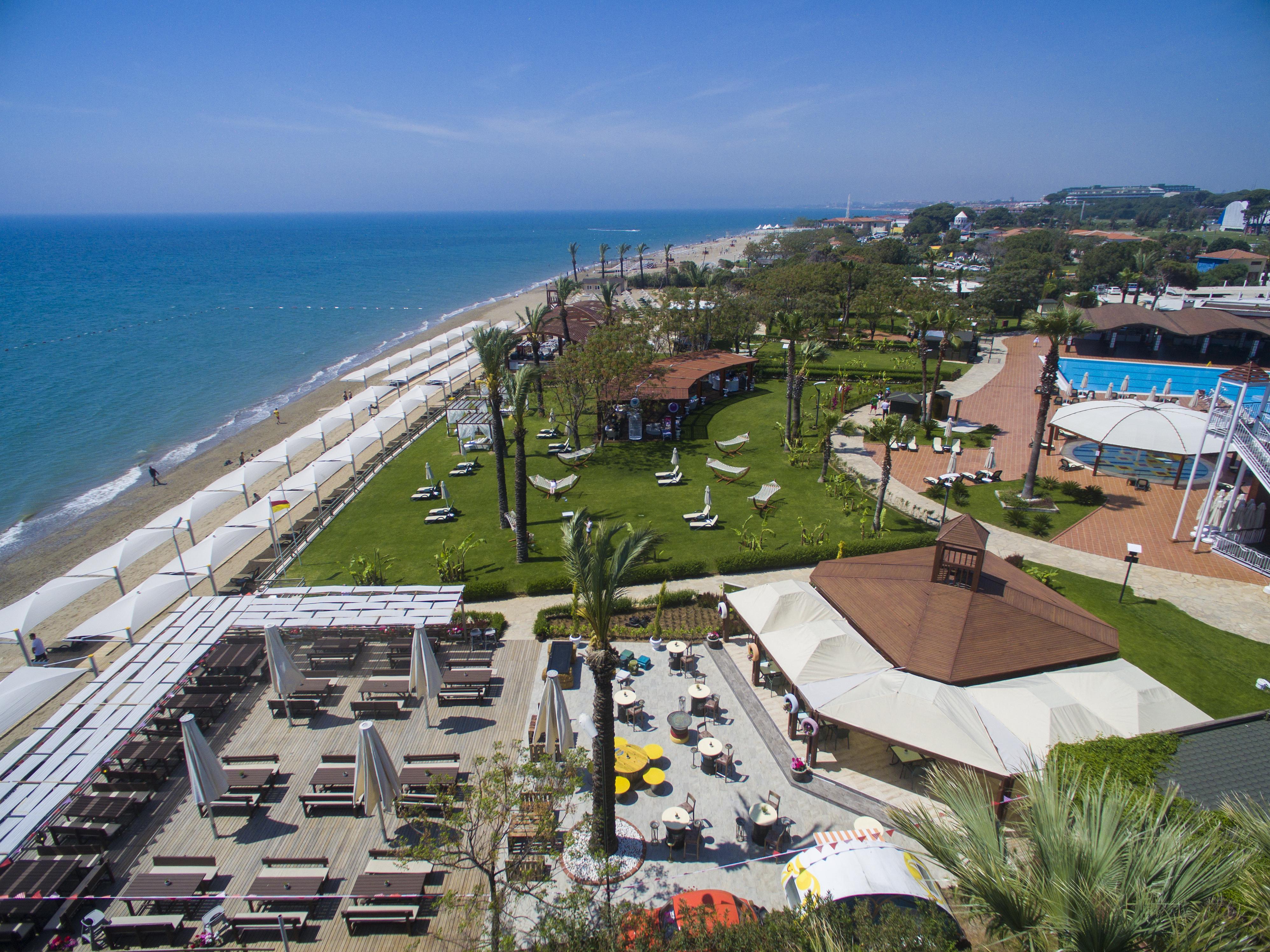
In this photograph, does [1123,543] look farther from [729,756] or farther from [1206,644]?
[729,756]

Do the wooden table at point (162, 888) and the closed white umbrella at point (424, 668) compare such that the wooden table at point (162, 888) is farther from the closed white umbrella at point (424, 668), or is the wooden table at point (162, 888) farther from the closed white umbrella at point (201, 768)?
the closed white umbrella at point (424, 668)

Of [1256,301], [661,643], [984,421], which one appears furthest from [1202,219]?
[661,643]

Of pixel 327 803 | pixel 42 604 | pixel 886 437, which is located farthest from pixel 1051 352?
pixel 42 604

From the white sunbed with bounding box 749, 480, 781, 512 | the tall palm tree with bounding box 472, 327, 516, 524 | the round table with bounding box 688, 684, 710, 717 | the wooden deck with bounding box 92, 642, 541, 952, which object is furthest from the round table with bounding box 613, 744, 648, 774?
the white sunbed with bounding box 749, 480, 781, 512

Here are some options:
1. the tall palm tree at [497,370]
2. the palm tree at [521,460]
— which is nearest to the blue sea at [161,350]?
the tall palm tree at [497,370]

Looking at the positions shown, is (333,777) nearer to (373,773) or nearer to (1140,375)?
(373,773)
